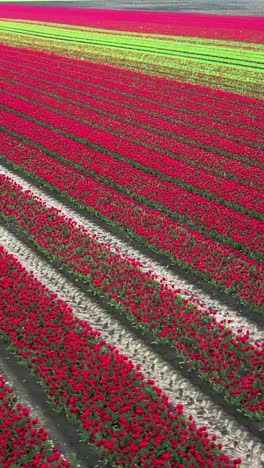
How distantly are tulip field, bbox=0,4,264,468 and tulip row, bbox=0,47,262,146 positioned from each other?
155 millimetres

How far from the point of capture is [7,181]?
1705cm

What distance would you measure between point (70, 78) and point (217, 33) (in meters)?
25.4

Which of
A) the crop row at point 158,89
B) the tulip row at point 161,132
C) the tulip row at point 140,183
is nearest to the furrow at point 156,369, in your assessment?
the tulip row at point 140,183

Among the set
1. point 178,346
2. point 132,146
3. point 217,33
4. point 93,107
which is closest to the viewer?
point 178,346

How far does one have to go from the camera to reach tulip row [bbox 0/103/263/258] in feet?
45.3

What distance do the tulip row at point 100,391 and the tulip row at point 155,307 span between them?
868 millimetres

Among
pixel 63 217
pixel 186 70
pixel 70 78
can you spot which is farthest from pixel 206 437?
pixel 186 70

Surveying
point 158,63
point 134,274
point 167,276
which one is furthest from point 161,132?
point 158,63

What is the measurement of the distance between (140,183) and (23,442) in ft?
33.3

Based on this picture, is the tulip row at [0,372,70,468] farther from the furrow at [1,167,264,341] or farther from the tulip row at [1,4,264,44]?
the tulip row at [1,4,264,44]

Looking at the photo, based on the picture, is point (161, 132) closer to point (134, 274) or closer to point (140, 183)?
point (140, 183)

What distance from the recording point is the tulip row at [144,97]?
2284 centimetres

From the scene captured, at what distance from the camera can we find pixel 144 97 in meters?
27.0

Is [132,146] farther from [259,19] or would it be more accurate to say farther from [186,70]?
[259,19]
